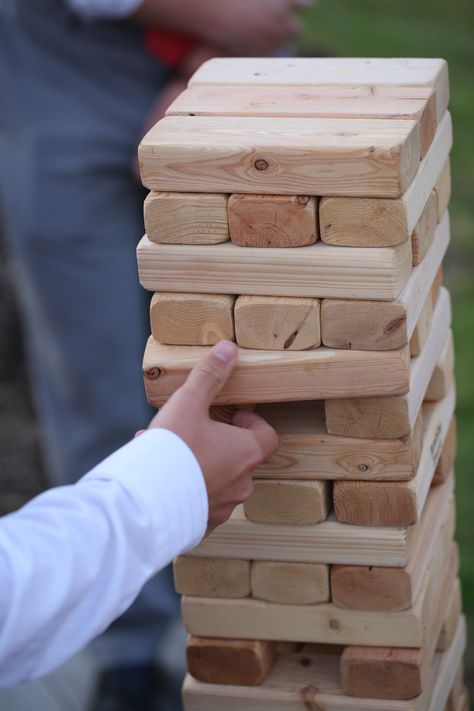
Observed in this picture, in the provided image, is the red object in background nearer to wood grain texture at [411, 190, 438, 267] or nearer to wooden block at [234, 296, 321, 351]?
wood grain texture at [411, 190, 438, 267]

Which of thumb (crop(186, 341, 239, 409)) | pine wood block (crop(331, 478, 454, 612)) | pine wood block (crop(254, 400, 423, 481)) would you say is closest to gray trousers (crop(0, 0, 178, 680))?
pine wood block (crop(331, 478, 454, 612))

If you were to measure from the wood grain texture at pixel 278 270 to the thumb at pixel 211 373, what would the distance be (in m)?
0.11

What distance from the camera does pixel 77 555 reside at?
6.21 feet

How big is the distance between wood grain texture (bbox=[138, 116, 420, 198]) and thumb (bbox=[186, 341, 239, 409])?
0.94 feet

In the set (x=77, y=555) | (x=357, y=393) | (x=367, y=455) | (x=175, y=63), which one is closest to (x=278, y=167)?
(x=357, y=393)

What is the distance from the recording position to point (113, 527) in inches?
75.6

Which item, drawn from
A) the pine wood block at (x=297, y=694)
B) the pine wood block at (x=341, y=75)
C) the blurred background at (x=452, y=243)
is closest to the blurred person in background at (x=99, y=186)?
the blurred background at (x=452, y=243)

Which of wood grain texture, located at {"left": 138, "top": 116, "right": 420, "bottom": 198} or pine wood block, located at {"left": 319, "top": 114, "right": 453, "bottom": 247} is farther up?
wood grain texture, located at {"left": 138, "top": 116, "right": 420, "bottom": 198}

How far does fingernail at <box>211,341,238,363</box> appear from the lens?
209cm

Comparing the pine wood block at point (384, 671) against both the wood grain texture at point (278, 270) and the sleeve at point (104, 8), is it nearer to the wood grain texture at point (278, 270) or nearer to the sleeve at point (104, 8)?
the wood grain texture at point (278, 270)

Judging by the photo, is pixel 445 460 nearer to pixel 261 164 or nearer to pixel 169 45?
pixel 261 164

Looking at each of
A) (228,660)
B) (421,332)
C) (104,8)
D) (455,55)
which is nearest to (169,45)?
(104,8)

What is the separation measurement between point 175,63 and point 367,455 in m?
2.27

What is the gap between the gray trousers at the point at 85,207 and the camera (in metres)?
4.11
